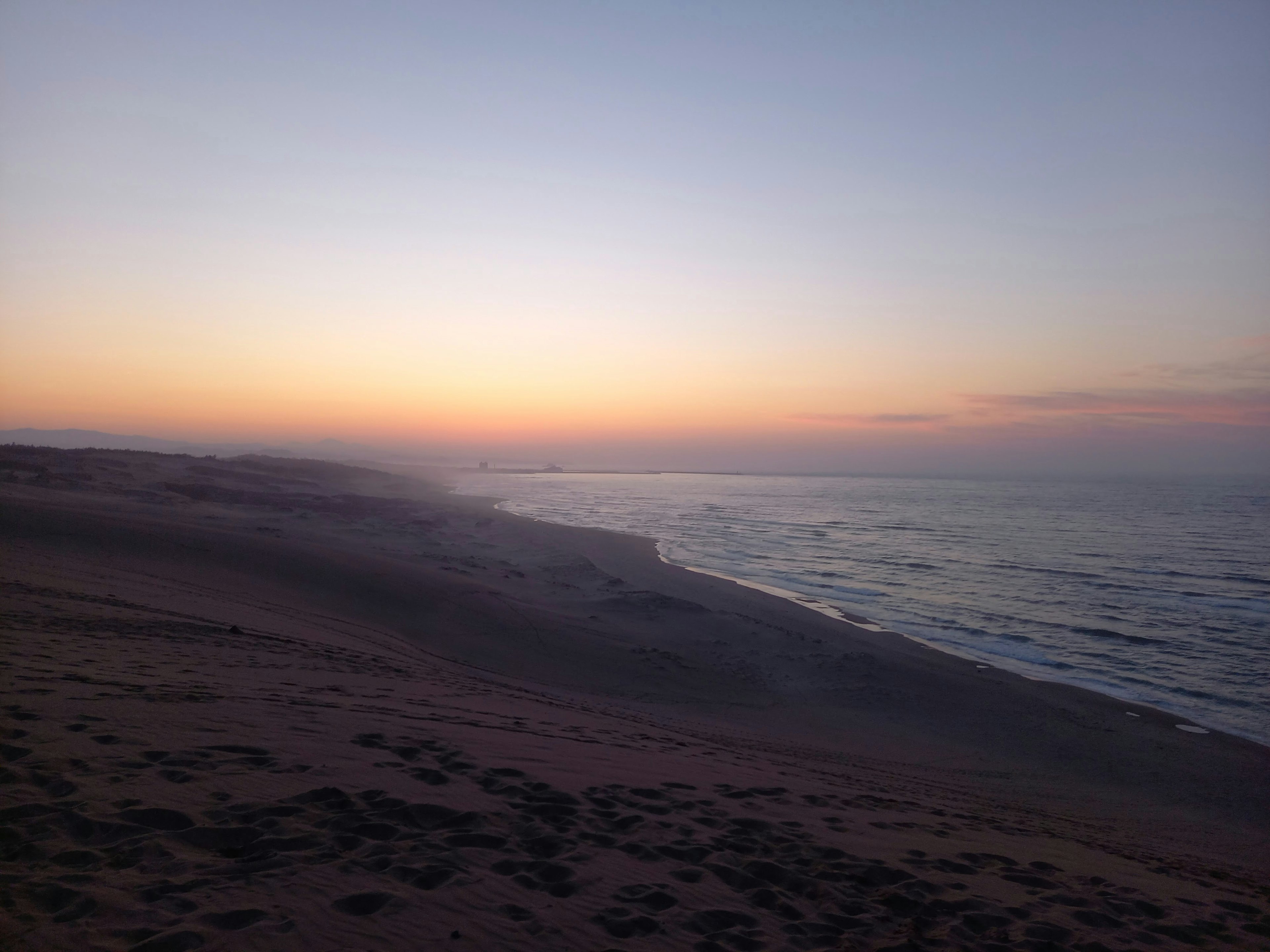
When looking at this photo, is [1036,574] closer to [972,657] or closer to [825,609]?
[825,609]

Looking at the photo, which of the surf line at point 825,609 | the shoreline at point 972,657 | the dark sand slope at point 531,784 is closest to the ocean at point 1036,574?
the shoreline at point 972,657

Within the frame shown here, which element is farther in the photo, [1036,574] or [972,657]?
[1036,574]

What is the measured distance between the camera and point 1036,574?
93.8ft

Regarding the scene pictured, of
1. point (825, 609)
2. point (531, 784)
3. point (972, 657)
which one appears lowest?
point (972, 657)

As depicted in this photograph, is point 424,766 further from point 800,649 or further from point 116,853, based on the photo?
point 800,649

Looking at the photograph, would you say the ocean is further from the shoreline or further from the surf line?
the surf line

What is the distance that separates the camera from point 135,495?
88.2 feet

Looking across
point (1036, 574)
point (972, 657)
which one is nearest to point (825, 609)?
point (972, 657)

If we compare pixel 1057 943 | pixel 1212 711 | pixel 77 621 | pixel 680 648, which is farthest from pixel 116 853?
pixel 1212 711

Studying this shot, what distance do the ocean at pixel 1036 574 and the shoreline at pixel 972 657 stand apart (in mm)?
82

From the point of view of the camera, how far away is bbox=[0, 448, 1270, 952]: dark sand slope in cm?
396

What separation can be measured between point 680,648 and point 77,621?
1062 cm

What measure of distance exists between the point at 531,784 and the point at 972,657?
47.0 ft

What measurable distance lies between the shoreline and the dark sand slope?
1.61 ft
